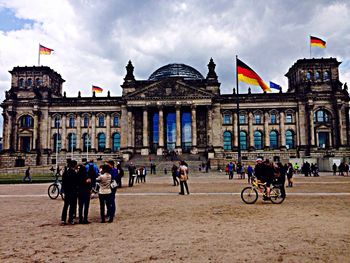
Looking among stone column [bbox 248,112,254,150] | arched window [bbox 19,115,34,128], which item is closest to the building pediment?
stone column [bbox 248,112,254,150]

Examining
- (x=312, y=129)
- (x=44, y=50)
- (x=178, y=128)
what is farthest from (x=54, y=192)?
(x=312, y=129)

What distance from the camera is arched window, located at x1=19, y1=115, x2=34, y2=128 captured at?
66.8m

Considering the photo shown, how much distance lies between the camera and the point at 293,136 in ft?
214

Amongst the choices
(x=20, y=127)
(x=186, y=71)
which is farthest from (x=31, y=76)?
(x=186, y=71)

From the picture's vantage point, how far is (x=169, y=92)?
62.8 m

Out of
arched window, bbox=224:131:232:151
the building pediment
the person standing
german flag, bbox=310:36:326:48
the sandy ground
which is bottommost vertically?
the sandy ground

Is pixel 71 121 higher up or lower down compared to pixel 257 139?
higher up

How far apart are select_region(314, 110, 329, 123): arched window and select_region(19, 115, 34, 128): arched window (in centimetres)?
6294

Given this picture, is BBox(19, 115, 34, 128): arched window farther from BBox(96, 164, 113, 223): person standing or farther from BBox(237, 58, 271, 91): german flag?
BBox(96, 164, 113, 223): person standing

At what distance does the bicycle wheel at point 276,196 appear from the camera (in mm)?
14242

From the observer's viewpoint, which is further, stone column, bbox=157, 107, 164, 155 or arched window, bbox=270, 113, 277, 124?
arched window, bbox=270, 113, 277, 124

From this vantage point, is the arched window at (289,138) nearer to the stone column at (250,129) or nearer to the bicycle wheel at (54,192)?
the stone column at (250,129)

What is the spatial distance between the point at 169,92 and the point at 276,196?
5029cm

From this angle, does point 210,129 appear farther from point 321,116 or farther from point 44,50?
point 44,50
